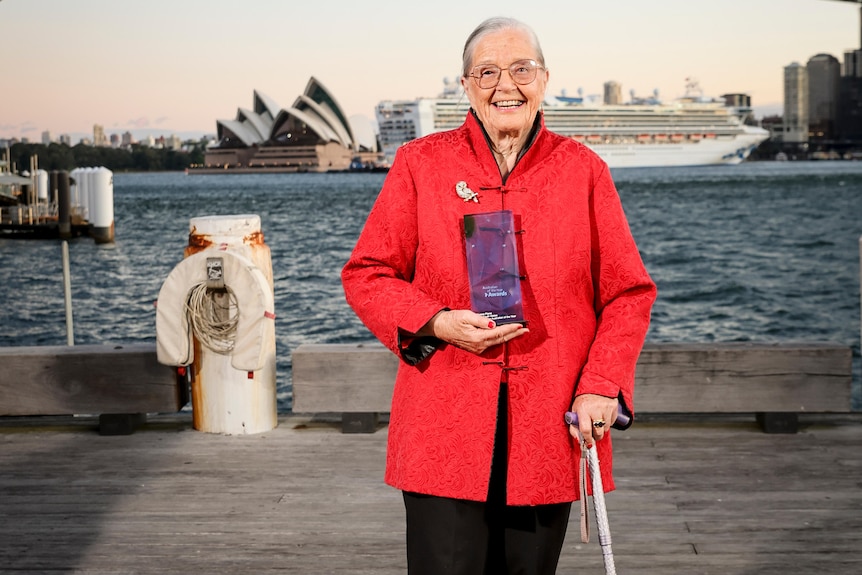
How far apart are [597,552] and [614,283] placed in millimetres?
1387

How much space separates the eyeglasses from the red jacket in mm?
83

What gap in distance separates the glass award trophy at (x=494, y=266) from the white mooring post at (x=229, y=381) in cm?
265

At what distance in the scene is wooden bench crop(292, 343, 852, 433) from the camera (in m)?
4.23

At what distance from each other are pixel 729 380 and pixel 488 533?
8.52 ft

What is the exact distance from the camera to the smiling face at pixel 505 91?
181 centimetres

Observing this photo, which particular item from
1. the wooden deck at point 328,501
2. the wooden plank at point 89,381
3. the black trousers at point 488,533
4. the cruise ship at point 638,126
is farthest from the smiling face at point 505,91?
the cruise ship at point 638,126

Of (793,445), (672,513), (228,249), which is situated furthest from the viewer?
(228,249)

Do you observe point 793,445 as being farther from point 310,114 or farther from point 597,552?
point 310,114

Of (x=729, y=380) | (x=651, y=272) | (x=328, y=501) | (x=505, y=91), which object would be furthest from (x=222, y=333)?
(x=651, y=272)

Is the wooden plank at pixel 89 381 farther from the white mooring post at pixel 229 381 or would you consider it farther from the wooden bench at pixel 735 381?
the wooden bench at pixel 735 381

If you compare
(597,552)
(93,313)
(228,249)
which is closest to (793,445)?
(597,552)

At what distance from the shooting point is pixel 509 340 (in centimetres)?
179

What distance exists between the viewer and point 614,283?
1858 mm

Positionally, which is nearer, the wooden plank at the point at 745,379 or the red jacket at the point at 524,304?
the red jacket at the point at 524,304
